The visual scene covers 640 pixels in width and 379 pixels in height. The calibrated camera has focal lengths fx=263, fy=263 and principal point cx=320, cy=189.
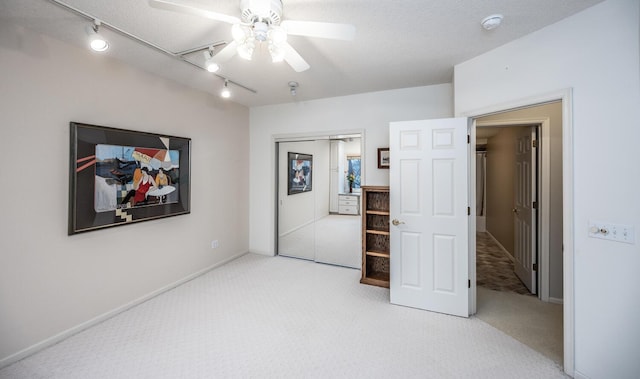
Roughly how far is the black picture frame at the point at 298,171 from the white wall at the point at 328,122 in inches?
12.1

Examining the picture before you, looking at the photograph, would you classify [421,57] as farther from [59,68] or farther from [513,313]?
[59,68]

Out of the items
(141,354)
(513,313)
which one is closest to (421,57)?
(513,313)

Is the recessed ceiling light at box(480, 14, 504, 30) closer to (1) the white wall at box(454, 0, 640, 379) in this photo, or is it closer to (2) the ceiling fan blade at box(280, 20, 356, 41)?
(1) the white wall at box(454, 0, 640, 379)

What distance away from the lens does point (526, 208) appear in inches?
132

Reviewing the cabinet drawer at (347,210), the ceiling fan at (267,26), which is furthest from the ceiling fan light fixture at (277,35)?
the cabinet drawer at (347,210)

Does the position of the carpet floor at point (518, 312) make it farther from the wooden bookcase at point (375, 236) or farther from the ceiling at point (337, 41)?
the ceiling at point (337, 41)

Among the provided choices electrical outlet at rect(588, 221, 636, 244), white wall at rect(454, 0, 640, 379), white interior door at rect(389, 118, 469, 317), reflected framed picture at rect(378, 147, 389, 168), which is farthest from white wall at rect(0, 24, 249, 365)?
electrical outlet at rect(588, 221, 636, 244)

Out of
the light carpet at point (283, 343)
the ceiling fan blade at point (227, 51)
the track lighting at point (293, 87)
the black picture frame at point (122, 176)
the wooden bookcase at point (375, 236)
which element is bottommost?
the light carpet at point (283, 343)

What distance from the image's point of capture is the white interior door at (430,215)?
103 inches

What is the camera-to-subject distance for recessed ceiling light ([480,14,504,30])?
1929 millimetres

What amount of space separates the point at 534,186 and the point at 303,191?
11.0ft

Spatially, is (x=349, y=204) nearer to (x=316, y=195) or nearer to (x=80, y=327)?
(x=316, y=195)

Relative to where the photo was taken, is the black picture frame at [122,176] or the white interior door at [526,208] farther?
the white interior door at [526,208]

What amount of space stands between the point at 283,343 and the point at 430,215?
185 centimetres
